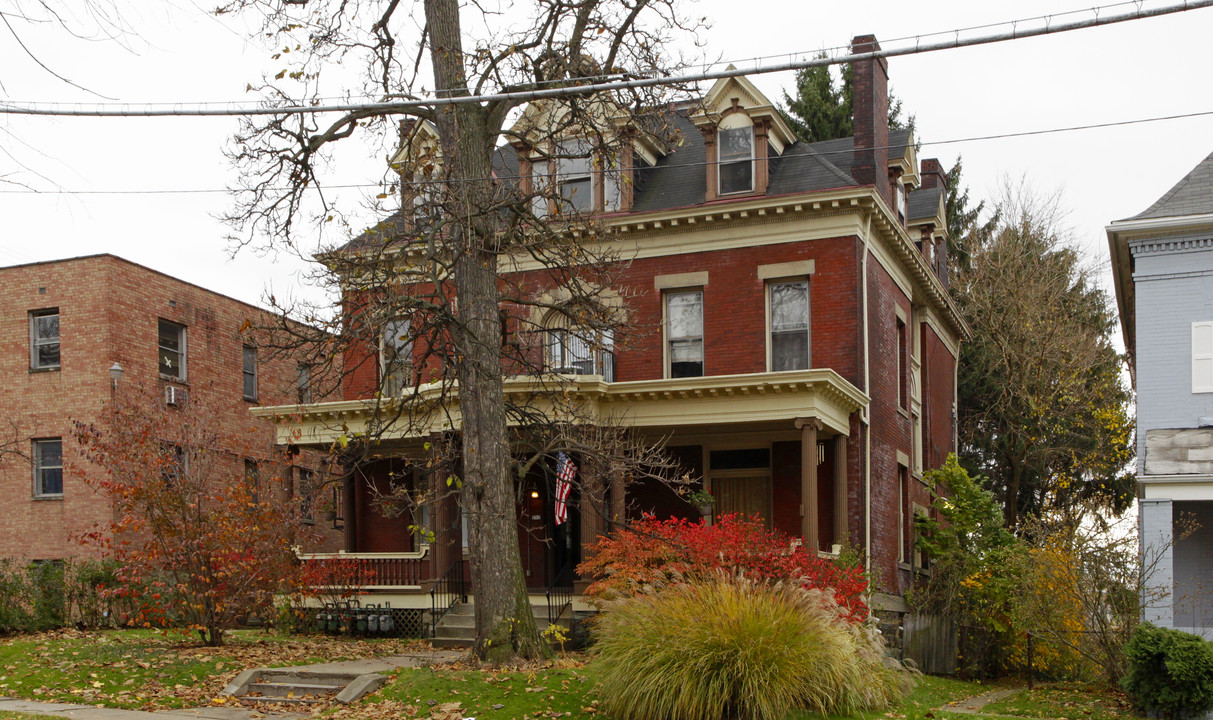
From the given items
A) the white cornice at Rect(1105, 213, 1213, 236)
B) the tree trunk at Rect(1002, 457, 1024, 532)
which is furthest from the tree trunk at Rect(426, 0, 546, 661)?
the tree trunk at Rect(1002, 457, 1024, 532)

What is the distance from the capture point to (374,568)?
24.2 meters

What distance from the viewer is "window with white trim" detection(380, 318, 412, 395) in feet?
55.5

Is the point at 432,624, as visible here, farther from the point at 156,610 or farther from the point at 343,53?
the point at 343,53

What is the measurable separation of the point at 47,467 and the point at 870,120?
2097 cm

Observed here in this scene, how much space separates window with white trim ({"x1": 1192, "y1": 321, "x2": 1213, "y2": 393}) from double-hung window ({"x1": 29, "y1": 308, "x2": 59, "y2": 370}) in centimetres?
2494

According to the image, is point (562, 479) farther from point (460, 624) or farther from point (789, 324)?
point (789, 324)

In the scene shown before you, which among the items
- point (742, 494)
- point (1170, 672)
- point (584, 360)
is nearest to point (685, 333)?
point (584, 360)

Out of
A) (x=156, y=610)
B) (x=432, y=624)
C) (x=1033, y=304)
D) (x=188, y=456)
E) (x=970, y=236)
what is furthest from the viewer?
(x=970, y=236)

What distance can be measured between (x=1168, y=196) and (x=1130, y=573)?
276 inches

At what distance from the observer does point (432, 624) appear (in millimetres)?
22781

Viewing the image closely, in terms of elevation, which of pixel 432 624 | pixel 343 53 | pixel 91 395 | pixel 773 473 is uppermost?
pixel 343 53

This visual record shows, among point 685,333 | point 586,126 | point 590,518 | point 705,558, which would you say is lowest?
point 705,558

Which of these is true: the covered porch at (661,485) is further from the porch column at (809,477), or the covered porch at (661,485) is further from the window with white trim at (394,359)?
the window with white trim at (394,359)

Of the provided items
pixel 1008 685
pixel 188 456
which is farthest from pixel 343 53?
pixel 1008 685
